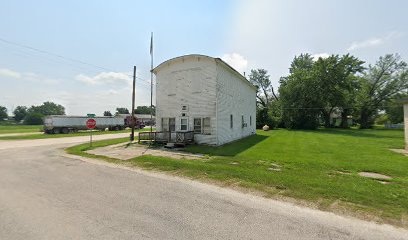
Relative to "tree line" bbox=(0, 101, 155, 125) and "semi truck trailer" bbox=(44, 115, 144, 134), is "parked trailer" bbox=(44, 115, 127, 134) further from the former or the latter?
"tree line" bbox=(0, 101, 155, 125)

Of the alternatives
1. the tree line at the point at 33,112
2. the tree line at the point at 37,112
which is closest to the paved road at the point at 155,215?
the tree line at the point at 37,112

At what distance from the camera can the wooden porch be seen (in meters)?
15.6

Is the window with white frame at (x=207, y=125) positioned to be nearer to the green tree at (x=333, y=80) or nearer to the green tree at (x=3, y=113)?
the green tree at (x=333, y=80)

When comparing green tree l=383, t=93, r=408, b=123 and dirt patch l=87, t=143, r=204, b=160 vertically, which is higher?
green tree l=383, t=93, r=408, b=123

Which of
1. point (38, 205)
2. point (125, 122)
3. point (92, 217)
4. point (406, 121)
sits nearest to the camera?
point (92, 217)

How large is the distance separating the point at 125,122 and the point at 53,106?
111 meters

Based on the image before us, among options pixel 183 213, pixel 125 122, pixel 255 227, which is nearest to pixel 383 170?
pixel 255 227

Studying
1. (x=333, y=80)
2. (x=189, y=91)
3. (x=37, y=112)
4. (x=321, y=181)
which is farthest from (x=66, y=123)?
(x=37, y=112)

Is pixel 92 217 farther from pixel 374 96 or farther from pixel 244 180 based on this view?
pixel 374 96

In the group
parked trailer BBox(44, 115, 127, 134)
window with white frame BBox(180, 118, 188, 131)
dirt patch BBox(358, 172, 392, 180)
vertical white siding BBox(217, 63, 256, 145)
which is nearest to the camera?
dirt patch BBox(358, 172, 392, 180)

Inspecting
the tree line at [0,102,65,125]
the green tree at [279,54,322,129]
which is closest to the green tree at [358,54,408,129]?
the green tree at [279,54,322,129]

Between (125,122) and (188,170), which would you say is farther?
(125,122)

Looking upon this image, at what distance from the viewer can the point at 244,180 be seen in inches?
277

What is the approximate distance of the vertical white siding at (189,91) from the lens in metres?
16.1
